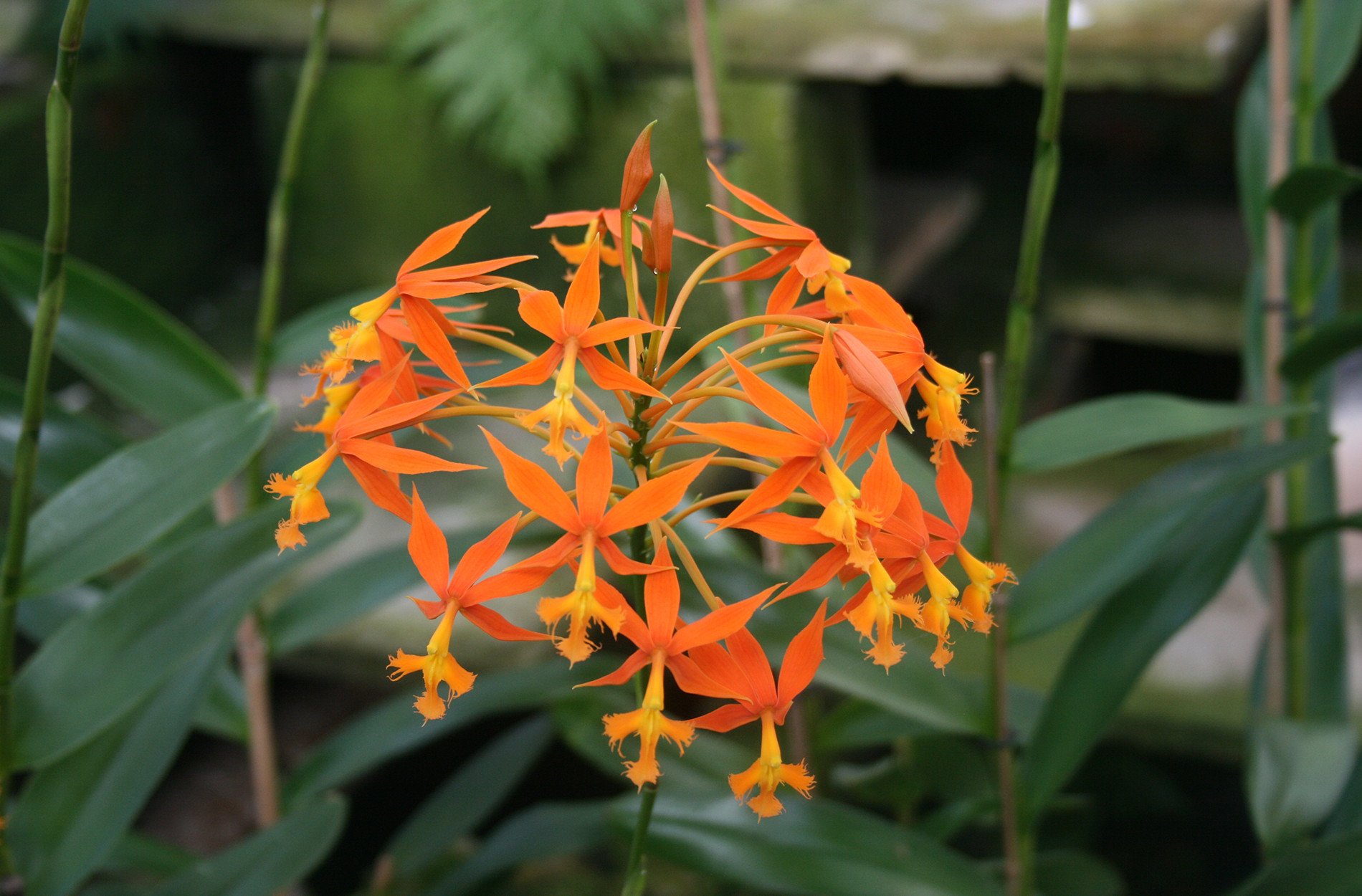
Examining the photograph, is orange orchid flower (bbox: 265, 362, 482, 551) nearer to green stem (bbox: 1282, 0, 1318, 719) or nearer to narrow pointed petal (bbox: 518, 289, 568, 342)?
narrow pointed petal (bbox: 518, 289, 568, 342)

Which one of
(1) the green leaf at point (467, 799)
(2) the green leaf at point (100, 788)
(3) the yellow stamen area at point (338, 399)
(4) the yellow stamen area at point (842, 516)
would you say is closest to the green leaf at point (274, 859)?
(2) the green leaf at point (100, 788)

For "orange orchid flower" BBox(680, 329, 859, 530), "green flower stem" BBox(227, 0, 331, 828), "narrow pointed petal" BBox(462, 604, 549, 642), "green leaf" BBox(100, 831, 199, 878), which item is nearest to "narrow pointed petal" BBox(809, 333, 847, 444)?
"orange orchid flower" BBox(680, 329, 859, 530)

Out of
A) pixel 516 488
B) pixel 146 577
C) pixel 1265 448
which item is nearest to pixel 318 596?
pixel 146 577

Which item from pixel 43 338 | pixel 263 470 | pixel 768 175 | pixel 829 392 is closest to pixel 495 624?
pixel 829 392

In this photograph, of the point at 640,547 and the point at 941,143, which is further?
the point at 941,143

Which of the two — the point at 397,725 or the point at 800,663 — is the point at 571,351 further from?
the point at 397,725

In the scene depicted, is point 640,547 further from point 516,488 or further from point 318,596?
point 318,596

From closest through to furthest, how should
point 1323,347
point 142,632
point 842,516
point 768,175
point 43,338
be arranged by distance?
point 842,516 → point 43,338 → point 142,632 → point 1323,347 → point 768,175
